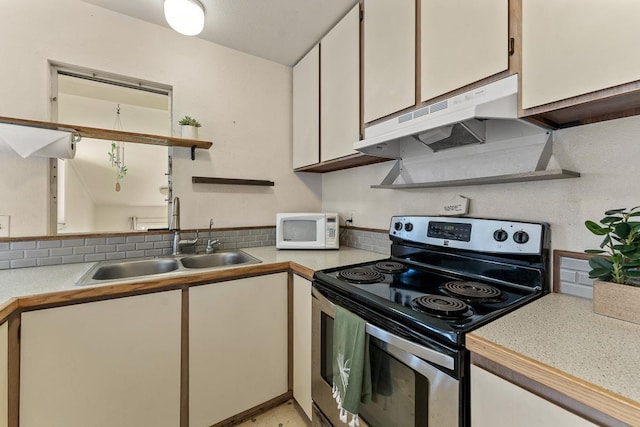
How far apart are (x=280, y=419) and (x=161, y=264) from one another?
116cm

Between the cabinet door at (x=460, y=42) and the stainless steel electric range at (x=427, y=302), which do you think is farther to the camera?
the cabinet door at (x=460, y=42)

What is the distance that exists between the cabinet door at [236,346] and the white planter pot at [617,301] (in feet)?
4.32

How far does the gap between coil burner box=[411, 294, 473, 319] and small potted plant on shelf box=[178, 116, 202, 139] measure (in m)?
1.71

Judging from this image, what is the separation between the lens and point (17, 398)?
1.00 meters

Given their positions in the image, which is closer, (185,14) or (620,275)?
(620,275)

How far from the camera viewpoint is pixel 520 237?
1.09 m

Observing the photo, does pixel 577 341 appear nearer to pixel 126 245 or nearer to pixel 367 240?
pixel 367 240

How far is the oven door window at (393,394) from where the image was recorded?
811mm

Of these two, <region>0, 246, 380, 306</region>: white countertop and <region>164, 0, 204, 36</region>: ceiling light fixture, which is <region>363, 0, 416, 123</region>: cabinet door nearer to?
<region>0, 246, 380, 306</region>: white countertop

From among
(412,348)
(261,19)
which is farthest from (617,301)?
(261,19)

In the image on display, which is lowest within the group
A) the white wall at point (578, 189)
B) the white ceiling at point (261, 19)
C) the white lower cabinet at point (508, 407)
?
the white lower cabinet at point (508, 407)

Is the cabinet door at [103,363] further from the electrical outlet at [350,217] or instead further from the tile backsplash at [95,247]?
the electrical outlet at [350,217]

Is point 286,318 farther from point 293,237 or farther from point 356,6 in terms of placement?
point 356,6

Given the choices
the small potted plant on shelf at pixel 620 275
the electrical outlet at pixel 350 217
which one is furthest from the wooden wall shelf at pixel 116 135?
the small potted plant on shelf at pixel 620 275
